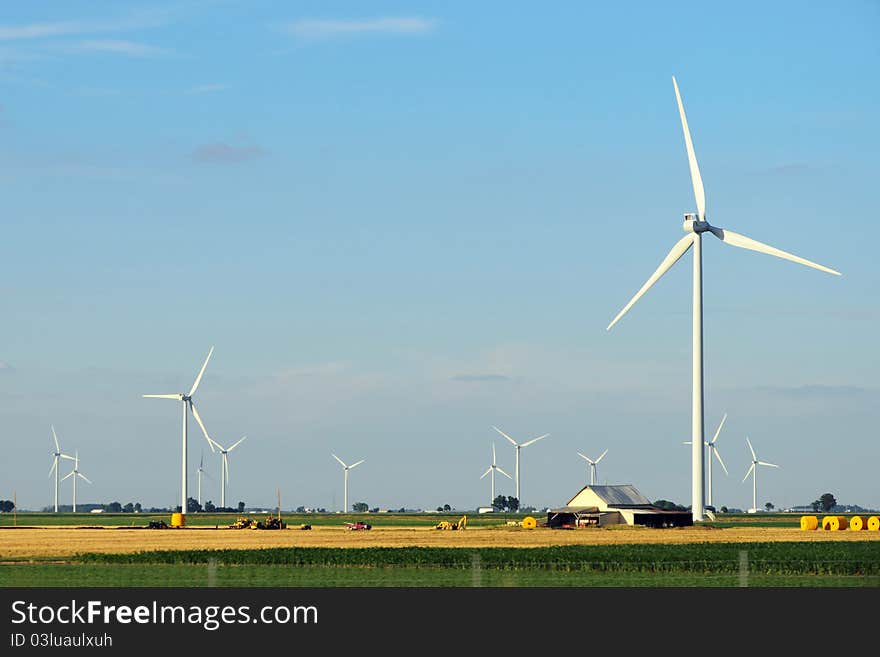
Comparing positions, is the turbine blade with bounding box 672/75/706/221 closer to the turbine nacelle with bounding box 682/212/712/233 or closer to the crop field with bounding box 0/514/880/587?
the turbine nacelle with bounding box 682/212/712/233

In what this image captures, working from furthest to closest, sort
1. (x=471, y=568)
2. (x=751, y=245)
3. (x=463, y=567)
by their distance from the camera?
(x=751, y=245)
(x=463, y=567)
(x=471, y=568)

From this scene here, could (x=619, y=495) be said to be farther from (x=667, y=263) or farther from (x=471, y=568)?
(x=471, y=568)

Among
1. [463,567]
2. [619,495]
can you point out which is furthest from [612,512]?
[463,567]

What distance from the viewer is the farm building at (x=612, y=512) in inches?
5837

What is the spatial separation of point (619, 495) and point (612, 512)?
873cm

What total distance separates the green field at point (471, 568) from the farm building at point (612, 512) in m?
58.7

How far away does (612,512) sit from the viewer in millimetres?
153125

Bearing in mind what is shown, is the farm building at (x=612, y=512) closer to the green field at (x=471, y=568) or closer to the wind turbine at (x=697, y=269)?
the wind turbine at (x=697, y=269)
